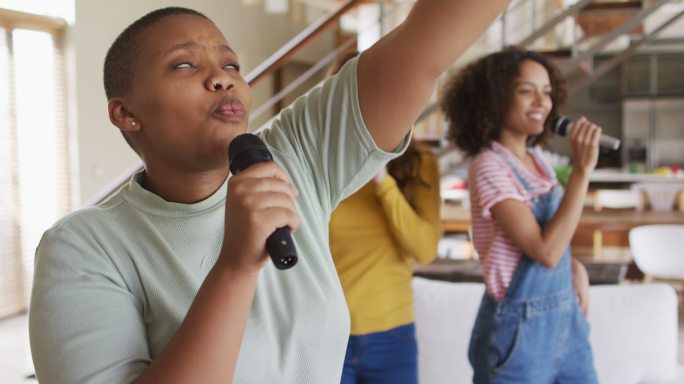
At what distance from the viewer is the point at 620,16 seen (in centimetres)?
539

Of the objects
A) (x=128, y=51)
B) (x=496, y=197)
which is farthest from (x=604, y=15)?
(x=128, y=51)

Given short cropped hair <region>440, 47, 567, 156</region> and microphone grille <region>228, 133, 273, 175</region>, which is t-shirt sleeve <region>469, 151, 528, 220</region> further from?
microphone grille <region>228, 133, 273, 175</region>

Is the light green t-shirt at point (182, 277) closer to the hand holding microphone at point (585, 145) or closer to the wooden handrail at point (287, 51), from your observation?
the hand holding microphone at point (585, 145)

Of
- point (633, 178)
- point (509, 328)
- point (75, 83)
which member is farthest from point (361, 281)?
point (633, 178)

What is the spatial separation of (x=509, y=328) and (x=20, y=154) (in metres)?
5.35

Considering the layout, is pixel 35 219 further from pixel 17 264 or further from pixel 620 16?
pixel 620 16

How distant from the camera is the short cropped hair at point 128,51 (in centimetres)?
83

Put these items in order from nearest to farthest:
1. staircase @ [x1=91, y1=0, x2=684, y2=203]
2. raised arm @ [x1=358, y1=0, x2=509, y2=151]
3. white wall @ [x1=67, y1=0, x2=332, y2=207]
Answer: raised arm @ [x1=358, y1=0, x2=509, y2=151]
staircase @ [x1=91, y1=0, x2=684, y2=203]
white wall @ [x1=67, y1=0, x2=332, y2=207]

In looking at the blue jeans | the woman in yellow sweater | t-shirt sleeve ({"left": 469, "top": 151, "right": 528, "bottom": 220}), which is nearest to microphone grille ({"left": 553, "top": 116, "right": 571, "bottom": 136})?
t-shirt sleeve ({"left": 469, "top": 151, "right": 528, "bottom": 220})

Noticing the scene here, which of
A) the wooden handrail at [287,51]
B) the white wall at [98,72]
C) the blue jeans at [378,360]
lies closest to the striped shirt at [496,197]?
the blue jeans at [378,360]

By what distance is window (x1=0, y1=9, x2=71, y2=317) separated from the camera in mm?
5629

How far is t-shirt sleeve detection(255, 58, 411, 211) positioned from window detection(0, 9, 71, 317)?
202 inches

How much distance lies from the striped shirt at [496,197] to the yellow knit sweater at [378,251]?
0.67 ft

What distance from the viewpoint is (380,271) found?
5.97ft
